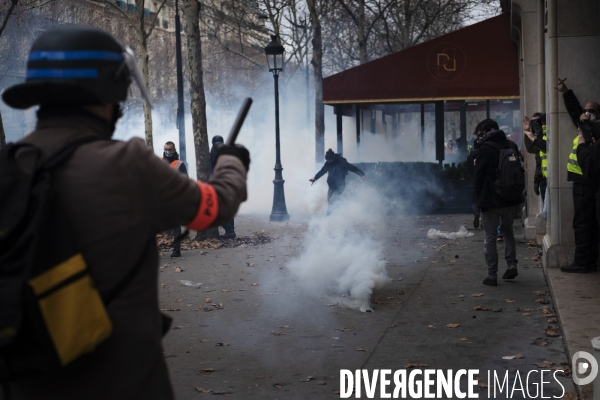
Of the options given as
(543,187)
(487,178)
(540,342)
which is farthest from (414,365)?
(543,187)

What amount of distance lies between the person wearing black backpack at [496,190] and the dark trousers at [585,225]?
0.65m

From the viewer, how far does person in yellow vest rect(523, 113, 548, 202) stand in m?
11.0

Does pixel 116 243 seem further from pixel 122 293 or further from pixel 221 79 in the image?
pixel 221 79

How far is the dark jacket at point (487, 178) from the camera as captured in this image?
30.3 ft

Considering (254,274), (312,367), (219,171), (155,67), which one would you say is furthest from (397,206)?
(155,67)

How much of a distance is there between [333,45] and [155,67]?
53.9ft

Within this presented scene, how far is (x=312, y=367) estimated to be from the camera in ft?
20.2

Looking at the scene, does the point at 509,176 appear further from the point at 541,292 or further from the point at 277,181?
the point at 277,181

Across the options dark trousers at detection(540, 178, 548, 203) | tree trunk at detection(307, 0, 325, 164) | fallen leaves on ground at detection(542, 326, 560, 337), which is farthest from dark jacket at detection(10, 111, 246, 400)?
tree trunk at detection(307, 0, 325, 164)

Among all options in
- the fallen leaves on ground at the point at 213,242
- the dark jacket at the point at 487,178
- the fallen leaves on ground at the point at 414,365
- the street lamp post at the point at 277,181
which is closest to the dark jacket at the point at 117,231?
the fallen leaves on ground at the point at 414,365

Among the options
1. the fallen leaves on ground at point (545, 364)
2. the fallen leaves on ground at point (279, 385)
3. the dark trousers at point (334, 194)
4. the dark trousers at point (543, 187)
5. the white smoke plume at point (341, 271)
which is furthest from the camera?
the dark trousers at point (334, 194)

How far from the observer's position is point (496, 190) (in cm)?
917

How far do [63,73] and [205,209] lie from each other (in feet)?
1.83

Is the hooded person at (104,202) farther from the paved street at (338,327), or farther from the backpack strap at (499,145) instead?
the backpack strap at (499,145)
